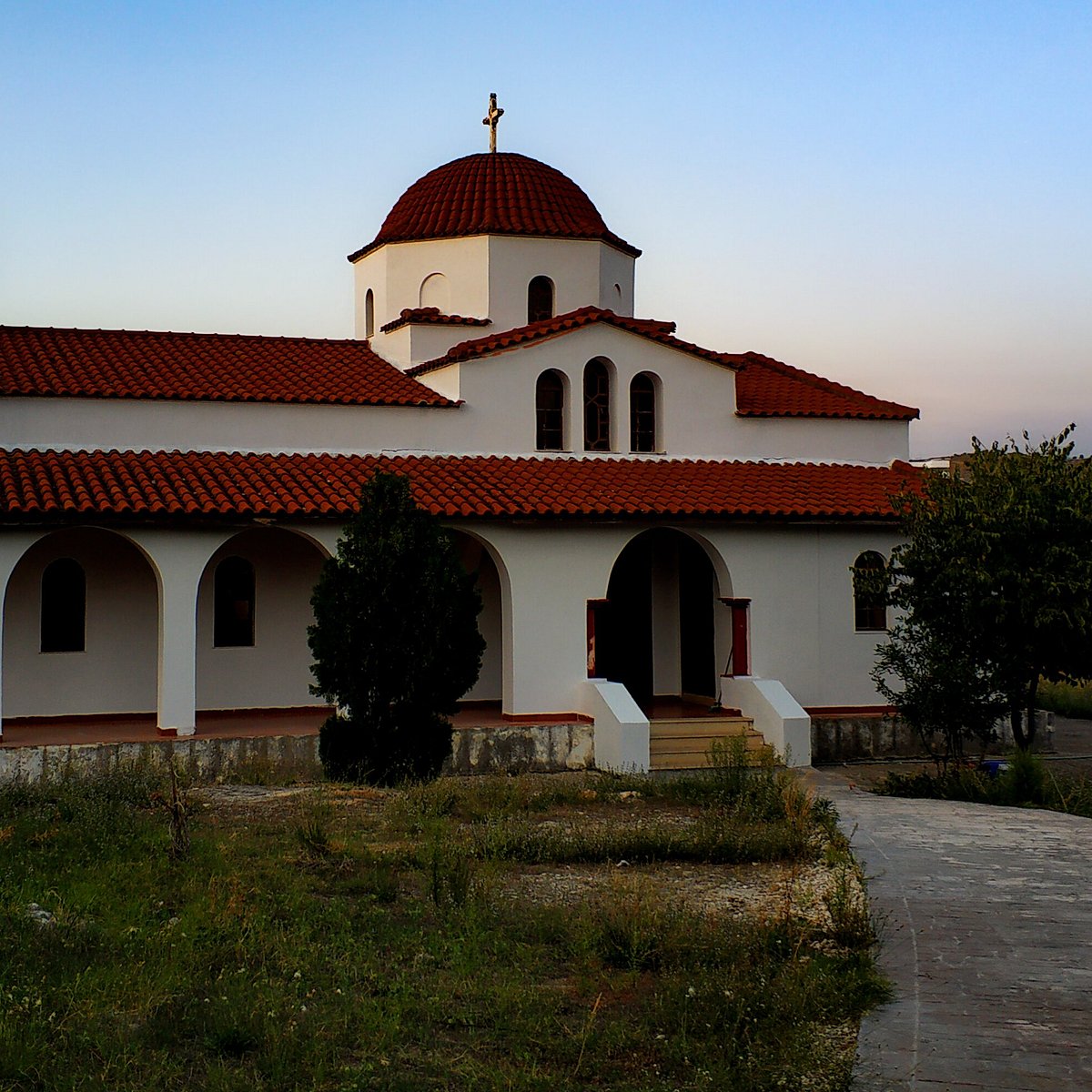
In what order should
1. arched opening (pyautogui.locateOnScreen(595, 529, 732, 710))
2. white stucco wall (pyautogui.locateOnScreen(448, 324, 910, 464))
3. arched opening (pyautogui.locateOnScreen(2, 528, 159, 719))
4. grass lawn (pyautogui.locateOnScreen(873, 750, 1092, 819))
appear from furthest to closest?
1. arched opening (pyautogui.locateOnScreen(595, 529, 732, 710))
2. white stucco wall (pyautogui.locateOnScreen(448, 324, 910, 464))
3. arched opening (pyautogui.locateOnScreen(2, 528, 159, 719))
4. grass lawn (pyautogui.locateOnScreen(873, 750, 1092, 819))

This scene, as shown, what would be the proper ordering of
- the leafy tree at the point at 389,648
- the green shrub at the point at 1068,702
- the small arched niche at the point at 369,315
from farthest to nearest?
the green shrub at the point at 1068,702, the small arched niche at the point at 369,315, the leafy tree at the point at 389,648

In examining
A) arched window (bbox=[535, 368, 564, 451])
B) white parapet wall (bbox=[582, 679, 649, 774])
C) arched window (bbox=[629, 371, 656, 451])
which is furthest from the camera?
arched window (bbox=[629, 371, 656, 451])

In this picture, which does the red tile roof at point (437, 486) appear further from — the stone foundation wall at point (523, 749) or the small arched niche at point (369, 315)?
the small arched niche at point (369, 315)

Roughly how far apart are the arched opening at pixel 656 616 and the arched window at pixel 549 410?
217 centimetres

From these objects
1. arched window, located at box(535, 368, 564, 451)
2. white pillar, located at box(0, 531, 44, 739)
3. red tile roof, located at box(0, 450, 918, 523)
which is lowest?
white pillar, located at box(0, 531, 44, 739)

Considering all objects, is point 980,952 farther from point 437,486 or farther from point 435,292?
point 435,292

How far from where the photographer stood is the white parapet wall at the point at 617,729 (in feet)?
54.2

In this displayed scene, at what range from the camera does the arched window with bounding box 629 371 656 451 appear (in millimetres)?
20078

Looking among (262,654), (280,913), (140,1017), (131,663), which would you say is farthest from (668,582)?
(140,1017)

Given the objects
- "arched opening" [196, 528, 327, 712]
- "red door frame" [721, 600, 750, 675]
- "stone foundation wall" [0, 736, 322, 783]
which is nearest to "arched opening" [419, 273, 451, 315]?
"arched opening" [196, 528, 327, 712]

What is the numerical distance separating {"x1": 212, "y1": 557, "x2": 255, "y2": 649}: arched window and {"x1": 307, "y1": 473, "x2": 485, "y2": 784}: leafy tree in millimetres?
4573

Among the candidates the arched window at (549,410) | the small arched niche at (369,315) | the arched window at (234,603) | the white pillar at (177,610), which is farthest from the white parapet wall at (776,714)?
the small arched niche at (369,315)

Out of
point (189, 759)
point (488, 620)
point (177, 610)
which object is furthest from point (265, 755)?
point (488, 620)

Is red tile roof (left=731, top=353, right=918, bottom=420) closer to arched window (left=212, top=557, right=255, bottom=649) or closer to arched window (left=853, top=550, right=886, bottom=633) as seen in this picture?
arched window (left=853, top=550, right=886, bottom=633)
